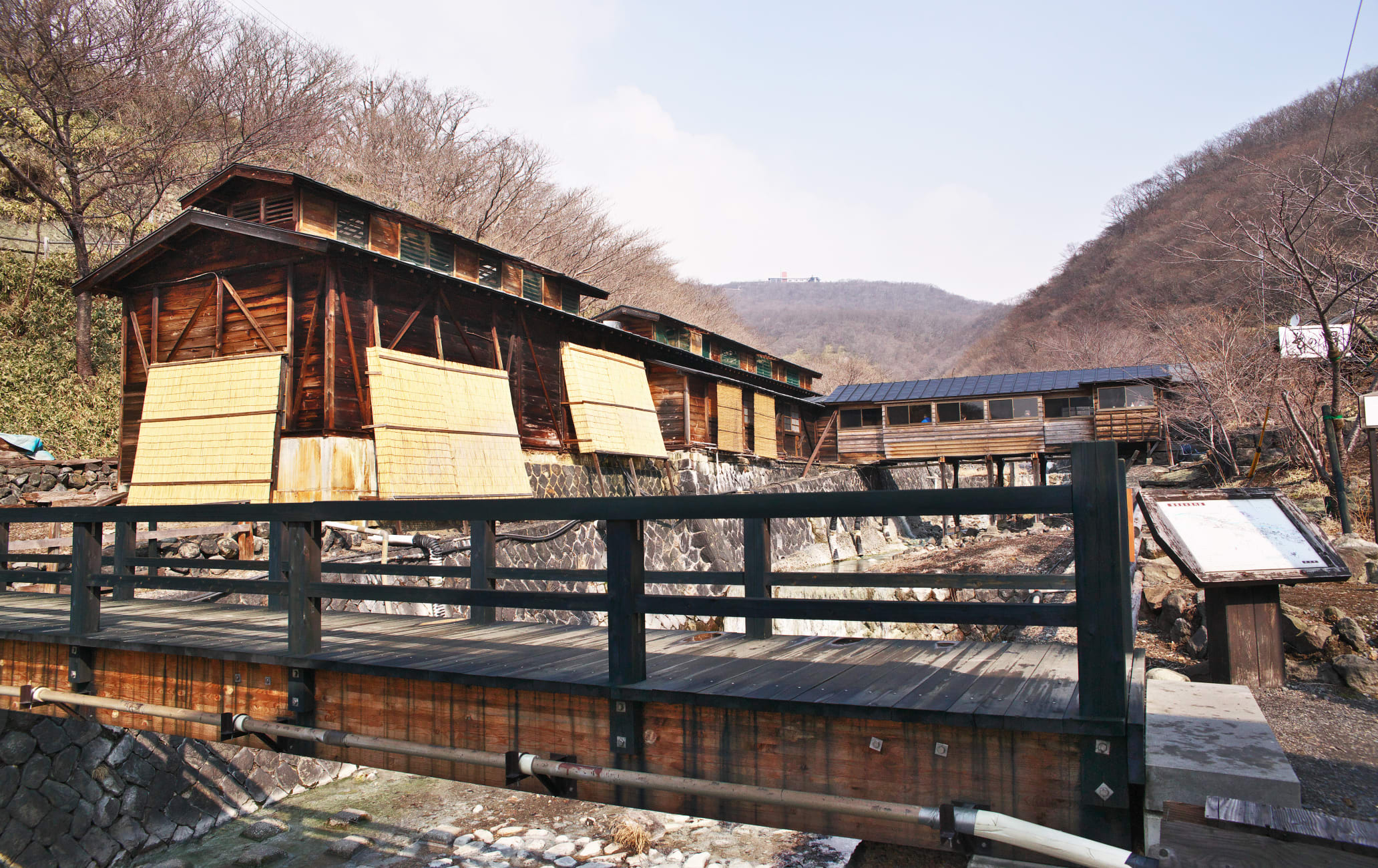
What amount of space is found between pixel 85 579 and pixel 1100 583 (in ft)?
20.4

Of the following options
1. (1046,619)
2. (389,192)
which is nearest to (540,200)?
(389,192)

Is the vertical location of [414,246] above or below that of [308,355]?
above

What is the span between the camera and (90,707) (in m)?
5.49

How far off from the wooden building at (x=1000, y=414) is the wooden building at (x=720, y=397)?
237cm

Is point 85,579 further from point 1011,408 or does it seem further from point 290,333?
point 1011,408

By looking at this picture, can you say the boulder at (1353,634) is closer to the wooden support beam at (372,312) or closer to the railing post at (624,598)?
the railing post at (624,598)

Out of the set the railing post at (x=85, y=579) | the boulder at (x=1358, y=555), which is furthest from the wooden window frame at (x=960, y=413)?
the railing post at (x=85, y=579)

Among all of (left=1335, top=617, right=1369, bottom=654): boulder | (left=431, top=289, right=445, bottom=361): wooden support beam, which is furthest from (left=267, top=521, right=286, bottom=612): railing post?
(left=431, top=289, right=445, bottom=361): wooden support beam

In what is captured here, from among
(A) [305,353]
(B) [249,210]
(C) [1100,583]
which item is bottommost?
(C) [1100,583]

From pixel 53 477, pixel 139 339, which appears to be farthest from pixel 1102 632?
pixel 53 477

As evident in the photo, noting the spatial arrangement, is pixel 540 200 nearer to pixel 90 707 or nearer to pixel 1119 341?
pixel 90 707

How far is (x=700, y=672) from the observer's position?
4.05 meters

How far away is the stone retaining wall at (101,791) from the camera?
31.2 feet

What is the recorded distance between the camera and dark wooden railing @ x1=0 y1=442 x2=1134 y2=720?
2.83 meters
